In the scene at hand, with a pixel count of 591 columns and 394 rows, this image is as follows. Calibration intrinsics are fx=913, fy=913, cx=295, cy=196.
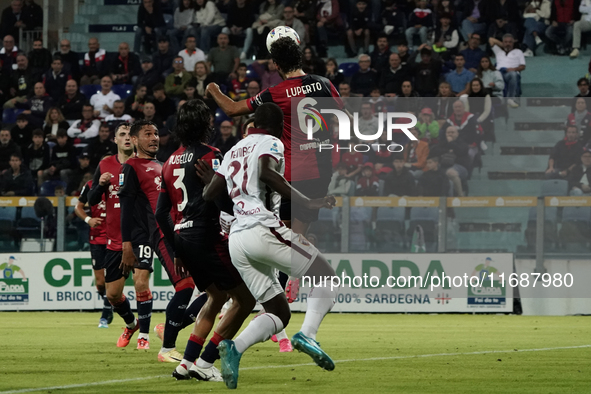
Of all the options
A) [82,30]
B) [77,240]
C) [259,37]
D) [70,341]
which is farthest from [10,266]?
[82,30]

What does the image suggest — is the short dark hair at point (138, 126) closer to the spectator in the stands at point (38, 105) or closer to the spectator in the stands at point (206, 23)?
the spectator in the stands at point (38, 105)

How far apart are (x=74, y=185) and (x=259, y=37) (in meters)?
6.82

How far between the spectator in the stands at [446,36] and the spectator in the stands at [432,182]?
5150 millimetres

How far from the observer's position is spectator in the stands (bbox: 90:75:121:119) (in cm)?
2125

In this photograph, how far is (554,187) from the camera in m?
16.3

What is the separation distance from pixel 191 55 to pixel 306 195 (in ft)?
48.5

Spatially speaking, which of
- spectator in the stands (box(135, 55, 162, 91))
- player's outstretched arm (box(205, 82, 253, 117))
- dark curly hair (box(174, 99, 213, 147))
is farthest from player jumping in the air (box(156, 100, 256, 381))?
spectator in the stands (box(135, 55, 162, 91))

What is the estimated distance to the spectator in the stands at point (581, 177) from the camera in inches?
620

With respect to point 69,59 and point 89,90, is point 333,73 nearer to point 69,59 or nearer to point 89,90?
point 89,90

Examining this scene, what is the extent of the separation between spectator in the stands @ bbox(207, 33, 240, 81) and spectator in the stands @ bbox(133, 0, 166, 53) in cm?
254

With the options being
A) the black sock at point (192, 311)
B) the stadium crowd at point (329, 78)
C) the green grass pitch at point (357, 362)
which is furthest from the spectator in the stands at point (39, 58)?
the black sock at point (192, 311)

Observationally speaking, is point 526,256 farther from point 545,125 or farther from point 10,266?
point 10,266

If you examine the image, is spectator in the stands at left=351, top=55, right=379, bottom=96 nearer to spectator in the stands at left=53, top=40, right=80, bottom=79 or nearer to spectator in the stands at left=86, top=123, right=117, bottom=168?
spectator in the stands at left=86, top=123, right=117, bottom=168

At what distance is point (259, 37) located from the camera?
22.5m
